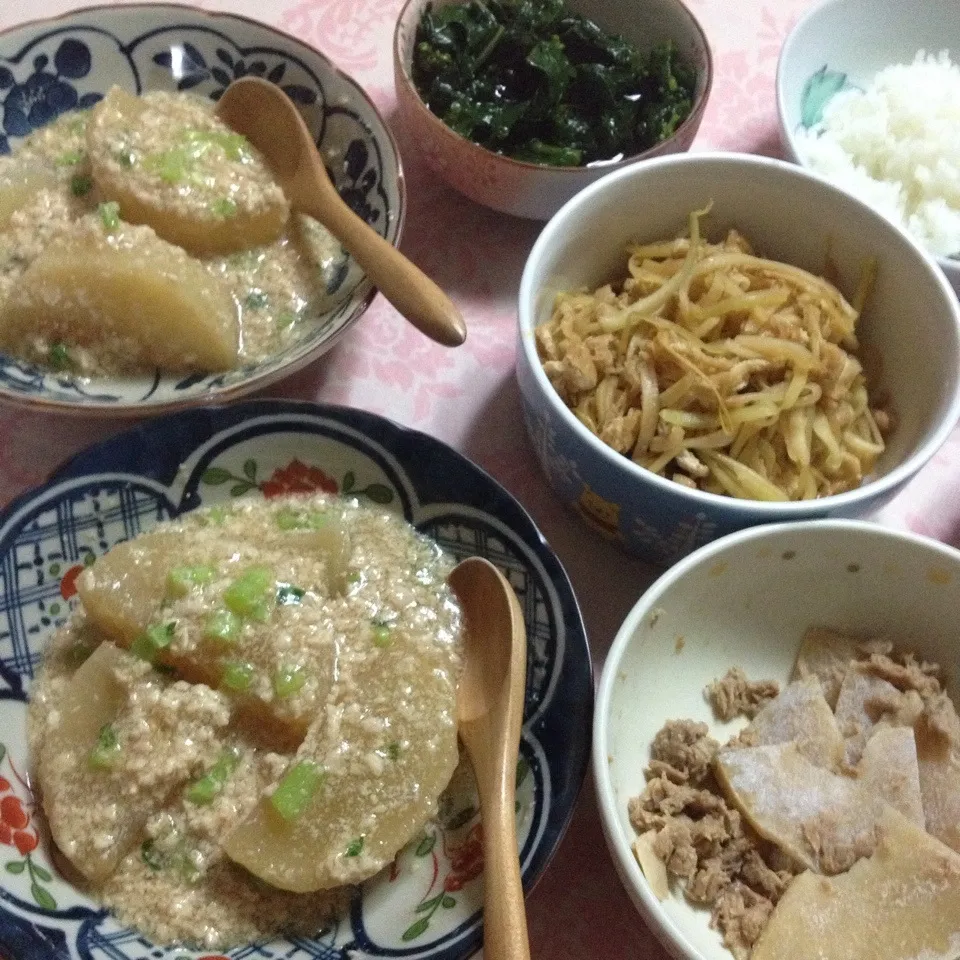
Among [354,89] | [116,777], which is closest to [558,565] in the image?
[116,777]

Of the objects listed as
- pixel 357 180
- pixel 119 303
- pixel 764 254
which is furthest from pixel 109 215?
pixel 764 254

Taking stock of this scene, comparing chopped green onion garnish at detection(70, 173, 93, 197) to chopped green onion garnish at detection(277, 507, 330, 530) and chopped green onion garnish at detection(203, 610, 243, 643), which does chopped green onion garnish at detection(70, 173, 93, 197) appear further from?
chopped green onion garnish at detection(203, 610, 243, 643)

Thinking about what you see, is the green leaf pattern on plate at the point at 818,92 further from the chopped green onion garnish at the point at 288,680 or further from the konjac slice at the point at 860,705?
the chopped green onion garnish at the point at 288,680

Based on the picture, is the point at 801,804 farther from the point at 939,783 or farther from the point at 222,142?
the point at 222,142

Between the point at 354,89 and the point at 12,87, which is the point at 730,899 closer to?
the point at 354,89

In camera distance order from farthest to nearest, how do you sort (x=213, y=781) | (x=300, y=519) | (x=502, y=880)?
(x=300, y=519), (x=213, y=781), (x=502, y=880)

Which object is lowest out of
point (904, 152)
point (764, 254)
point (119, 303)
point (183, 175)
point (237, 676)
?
point (237, 676)

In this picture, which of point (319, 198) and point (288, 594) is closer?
point (288, 594)

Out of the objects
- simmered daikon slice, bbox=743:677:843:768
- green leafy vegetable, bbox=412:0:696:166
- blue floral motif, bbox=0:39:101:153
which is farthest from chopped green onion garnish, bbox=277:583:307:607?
blue floral motif, bbox=0:39:101:153
